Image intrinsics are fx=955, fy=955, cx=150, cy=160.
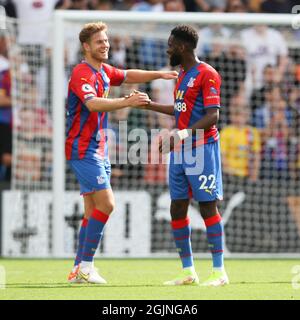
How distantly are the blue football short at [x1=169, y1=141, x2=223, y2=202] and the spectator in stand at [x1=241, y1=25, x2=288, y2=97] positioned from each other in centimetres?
566

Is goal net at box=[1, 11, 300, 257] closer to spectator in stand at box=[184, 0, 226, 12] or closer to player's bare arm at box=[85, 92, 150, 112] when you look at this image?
spectator in stand at box=[184, 0, 226, 12]

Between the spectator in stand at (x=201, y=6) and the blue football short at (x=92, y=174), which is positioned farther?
the spectator in stand at (x=201, y=6)

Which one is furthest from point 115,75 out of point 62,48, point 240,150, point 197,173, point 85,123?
point 240,150

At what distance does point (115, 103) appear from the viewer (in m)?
7.70

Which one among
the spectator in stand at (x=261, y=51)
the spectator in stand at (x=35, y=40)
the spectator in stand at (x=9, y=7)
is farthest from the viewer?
the spectator in stand at (x=9, y=7)

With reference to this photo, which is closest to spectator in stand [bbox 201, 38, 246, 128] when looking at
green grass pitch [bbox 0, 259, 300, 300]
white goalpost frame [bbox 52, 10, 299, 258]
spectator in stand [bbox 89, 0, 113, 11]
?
white goalpost frame [bbox 52, 10, 299, 258]

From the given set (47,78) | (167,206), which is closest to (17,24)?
(47,78)

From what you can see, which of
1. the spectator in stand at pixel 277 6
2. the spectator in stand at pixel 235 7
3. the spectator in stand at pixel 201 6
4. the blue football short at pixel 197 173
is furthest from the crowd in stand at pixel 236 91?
the blue football short at pixel 197 173

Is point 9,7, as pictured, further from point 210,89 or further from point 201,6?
point 210,89

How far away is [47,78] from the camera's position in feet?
42.9

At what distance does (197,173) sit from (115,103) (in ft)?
2.85

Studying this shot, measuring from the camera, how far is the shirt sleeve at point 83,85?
785 centimetres

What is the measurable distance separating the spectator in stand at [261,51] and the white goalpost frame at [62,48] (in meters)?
1.27

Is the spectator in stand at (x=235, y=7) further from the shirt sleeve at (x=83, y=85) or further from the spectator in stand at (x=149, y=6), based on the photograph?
the shirt sleeve at (x=83, y=85)
